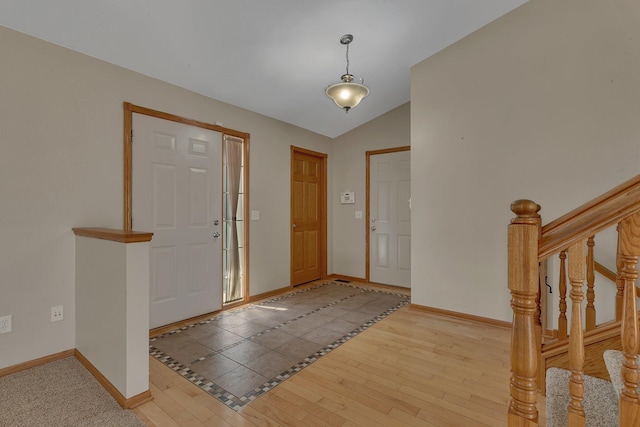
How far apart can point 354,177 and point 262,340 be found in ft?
10.3

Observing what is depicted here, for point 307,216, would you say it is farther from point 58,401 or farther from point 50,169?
point 58,401

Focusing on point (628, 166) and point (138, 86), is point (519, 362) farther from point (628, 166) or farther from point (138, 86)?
point (138, 86)

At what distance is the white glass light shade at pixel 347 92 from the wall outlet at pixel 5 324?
299 centimetres

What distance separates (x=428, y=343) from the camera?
2730 millimetres

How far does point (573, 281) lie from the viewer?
94 centimetres

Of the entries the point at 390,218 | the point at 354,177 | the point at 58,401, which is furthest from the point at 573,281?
the point at 354,177

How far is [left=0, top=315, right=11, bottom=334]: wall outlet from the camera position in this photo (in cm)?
216

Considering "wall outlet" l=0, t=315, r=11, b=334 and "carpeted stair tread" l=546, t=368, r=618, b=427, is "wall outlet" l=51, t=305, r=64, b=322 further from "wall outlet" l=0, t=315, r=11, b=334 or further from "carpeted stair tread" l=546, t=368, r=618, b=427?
"carpeted stair tread" l=546, t=368, r=618, b=427

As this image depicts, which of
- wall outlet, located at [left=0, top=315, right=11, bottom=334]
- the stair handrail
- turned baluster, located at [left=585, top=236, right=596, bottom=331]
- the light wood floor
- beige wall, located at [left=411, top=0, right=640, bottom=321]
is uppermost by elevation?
beige wall, located at [left=411, top=0, right=640, bottom=321]

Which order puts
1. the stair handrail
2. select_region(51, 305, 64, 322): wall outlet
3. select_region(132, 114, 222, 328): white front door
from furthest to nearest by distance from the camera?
select_region(132, 114, 222, 328): white front door → select_region(51, 305, 64, 322): wall outlet → the stair handrail

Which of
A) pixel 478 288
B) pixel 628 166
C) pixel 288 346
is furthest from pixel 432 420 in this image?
pixel 628 166

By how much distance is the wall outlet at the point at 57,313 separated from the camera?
2.38m

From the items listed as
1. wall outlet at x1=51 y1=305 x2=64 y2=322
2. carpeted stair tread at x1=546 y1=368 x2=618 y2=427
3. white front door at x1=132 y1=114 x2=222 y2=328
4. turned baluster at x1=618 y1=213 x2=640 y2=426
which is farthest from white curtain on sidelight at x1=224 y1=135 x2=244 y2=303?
turned baluster at x1=618 y1=213 x2=640 y2=426

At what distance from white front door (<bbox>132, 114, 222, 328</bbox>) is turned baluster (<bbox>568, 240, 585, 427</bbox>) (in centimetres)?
316
